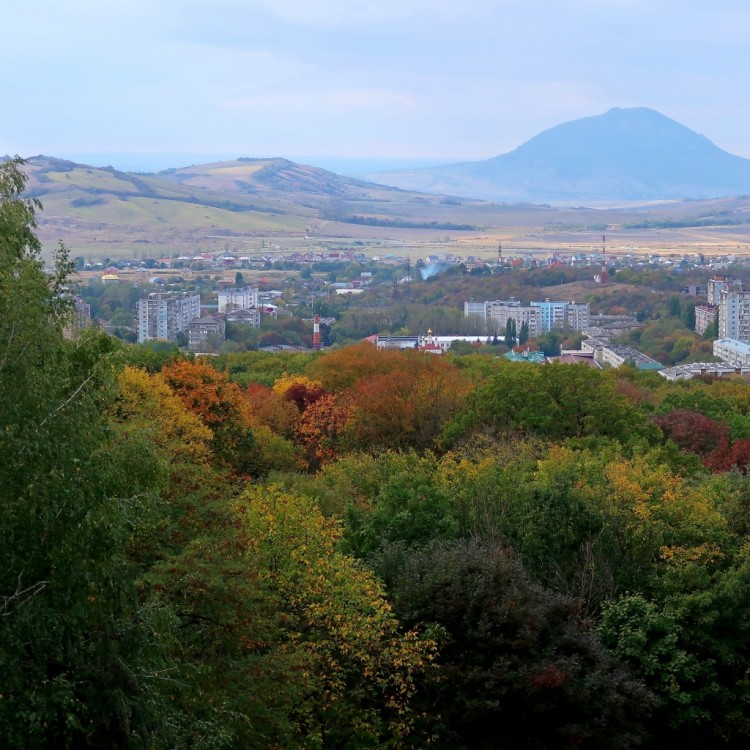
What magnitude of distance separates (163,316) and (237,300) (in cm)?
1707

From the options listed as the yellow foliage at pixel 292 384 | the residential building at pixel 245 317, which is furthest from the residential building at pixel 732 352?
the yellow foliage at pixel 292 384

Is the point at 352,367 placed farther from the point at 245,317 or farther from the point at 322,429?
the point at 245,317

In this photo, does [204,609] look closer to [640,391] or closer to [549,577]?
[549,577]

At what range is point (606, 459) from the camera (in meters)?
24.9

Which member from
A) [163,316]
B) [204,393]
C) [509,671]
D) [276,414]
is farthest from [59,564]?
[163,316]

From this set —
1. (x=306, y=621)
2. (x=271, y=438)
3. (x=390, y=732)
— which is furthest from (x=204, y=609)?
(x=271, y=438)

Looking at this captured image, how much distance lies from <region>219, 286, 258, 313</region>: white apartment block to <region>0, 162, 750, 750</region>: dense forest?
101 metres

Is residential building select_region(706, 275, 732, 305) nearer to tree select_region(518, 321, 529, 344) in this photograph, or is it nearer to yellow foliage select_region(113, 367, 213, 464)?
tree select_region(518, 321, 529, 344)

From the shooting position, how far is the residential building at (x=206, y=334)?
97.5 m

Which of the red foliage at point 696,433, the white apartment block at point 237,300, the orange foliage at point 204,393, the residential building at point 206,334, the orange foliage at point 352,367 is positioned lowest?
the residential building at point 206,334

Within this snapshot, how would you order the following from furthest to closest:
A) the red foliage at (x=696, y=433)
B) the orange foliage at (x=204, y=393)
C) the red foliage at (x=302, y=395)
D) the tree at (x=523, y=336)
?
the tree at (x=523, y=336), the red foliage at (x=302, y=395), the red foliage at (x=696, y=433), the orange foliage at (x=204, y=393)

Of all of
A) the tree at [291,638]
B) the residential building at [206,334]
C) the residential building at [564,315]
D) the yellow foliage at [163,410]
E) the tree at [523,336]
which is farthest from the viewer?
the residential building at [564,315]

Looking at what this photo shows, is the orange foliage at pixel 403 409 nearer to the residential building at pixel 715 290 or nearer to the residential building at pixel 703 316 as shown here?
the residential building at pixel 703 316

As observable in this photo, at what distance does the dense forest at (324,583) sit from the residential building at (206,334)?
7014 centimetres
